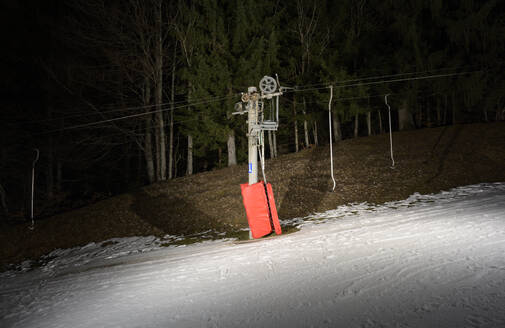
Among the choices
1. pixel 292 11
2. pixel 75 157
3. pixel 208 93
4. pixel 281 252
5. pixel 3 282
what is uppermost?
pixel 292 11

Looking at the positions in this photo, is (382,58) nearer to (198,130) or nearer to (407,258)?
(198,130)

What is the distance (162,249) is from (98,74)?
1650 cm

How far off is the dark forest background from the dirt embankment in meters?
4.50

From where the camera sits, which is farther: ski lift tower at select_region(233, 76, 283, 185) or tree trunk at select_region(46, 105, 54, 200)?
tree trunk at select_region(46, 105, 54, 200)

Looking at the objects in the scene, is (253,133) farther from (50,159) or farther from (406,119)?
(406,119)

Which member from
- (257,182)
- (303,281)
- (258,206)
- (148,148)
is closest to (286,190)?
(257,182)

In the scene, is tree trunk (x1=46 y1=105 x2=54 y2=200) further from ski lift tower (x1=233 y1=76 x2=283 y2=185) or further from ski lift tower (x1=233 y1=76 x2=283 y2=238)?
ski lift tower (x1=233 y1=76 x2=283 y2=185)

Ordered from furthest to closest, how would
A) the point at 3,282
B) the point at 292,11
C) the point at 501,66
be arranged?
the point at 292,11 < the point at 501,66 < the point at 3,282

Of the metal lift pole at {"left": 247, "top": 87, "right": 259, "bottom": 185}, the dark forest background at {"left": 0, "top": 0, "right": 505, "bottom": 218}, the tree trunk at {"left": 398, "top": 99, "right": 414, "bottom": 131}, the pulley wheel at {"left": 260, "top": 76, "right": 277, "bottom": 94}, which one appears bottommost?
the metal lift pole at {"left": 247, "top": 87, "right": 259, "bottom": 185}

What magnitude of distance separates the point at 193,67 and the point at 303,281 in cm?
1899

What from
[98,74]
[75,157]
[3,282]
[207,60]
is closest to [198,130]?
[207,60]

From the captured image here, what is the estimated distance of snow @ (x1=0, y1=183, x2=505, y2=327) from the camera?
3.88 metres

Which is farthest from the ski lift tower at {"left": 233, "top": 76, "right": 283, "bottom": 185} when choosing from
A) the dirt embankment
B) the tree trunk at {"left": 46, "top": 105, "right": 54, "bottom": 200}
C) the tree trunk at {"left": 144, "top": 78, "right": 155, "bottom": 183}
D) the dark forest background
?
the tree trunk at {"left": 46, "top": 105, "right": 54, "bottom": 200}

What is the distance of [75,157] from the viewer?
76.5 ft
